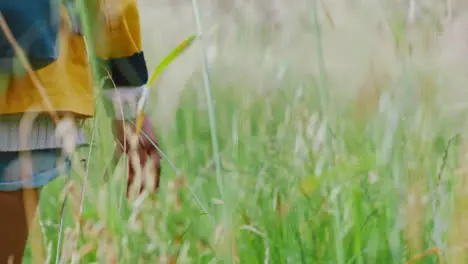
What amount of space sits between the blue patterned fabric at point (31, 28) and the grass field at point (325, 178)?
0.13 meters

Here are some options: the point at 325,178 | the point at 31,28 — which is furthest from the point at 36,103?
the point at 325,178

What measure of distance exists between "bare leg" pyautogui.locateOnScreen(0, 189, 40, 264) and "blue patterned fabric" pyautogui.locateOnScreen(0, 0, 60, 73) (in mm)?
166

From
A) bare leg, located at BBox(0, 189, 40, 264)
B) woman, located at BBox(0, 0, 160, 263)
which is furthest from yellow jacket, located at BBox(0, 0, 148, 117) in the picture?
bare leg, located at BBox(0, 189, 40, 264)

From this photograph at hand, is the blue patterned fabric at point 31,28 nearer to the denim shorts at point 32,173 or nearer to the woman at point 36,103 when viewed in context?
the woman at point 36,103

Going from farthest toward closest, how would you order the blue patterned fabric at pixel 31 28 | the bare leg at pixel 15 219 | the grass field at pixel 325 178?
the bare leg at pixel 15 219 < the blue patterned fabric at pixel 31 28 < the grass field at pixel 325 178

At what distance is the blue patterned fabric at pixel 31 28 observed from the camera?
729mm

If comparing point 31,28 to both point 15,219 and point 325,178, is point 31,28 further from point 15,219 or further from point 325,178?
point 325,178

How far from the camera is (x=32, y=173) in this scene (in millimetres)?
839

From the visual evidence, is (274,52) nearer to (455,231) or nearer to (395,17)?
(395,17)

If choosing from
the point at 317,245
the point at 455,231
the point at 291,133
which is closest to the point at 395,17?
the point at 455,231

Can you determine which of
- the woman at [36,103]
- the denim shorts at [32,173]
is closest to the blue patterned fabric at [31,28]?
the woman at [36,103]

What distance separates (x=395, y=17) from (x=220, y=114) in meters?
1.12

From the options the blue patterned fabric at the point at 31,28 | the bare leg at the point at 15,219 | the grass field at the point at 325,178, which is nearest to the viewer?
the grass field at the point at 325,178

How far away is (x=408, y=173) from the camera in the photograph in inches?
21.4
